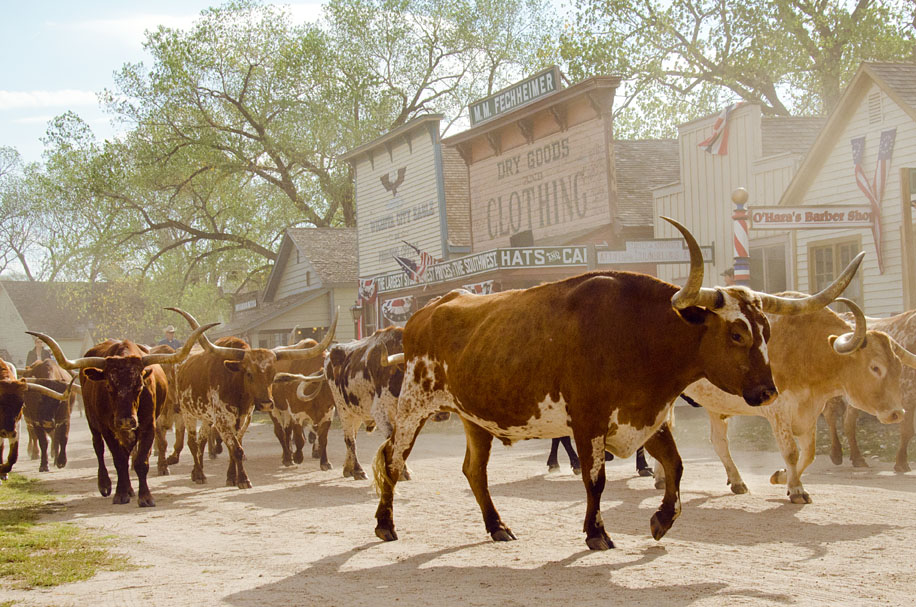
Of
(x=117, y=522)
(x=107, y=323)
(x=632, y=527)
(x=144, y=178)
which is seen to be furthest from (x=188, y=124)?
(x=632, y=527)

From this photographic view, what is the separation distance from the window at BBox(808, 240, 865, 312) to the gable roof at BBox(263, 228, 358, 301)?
69.6 ft

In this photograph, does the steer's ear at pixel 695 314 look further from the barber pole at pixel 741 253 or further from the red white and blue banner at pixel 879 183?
the red white and blue banner at pixel 879 183

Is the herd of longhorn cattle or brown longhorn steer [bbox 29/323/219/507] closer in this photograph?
the herd of longhorn cattle

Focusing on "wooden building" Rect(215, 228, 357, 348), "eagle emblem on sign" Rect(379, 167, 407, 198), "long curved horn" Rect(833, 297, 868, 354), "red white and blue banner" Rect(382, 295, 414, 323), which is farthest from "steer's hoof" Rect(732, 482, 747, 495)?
"wooden building" Rect(215, 228, 357, 348)

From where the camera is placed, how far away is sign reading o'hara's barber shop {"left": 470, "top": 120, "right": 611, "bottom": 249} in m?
23.2

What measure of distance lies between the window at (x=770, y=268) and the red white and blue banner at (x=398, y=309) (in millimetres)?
10477

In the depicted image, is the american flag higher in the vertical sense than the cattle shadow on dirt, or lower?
higher

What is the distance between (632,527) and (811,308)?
2.27 metres

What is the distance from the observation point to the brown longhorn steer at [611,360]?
20.9 feet

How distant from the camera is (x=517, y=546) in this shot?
286 inches

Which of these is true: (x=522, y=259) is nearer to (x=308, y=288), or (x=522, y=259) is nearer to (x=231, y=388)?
(x=231, y=388)

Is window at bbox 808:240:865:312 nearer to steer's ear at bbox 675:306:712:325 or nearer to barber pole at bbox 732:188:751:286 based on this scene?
barber pole at bbox 732:188:751:286

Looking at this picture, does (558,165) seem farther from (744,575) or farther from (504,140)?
(744,575)

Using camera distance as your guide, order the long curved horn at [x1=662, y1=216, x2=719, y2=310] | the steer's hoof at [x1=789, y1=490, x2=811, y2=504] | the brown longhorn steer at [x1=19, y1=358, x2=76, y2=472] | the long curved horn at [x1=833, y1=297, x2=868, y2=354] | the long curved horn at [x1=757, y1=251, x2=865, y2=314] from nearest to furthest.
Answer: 1. the long curved horn at [x1=662, y1=216, x2=719, y2=310]
2. the long curved horn at [x1=757, y1=251, x2=865, y2=314]
3. the long curved horn at [x1=833, y1=297, x2=868, y2=354]
4. the steer's hoof at [x1=789, y1=490, x2=811, y2=504]
5. the brown longhorn steer at [x1=19, y1=358, x2=76, y2=472]
